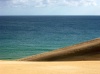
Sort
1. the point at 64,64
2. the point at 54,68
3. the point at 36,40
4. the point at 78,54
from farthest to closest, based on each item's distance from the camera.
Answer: the point at 36,40
the point at 78,54
the point at 64,64
the point at 54,68

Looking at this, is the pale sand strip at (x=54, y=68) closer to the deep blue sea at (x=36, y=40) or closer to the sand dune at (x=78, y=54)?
the sand dune at (x=78, y=54)

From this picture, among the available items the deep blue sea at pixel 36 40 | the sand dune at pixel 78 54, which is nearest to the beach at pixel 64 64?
the sand dune at pixel 78 54

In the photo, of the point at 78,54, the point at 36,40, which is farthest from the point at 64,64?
the point at 36,40

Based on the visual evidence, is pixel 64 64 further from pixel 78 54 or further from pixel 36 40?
pixel 36 40

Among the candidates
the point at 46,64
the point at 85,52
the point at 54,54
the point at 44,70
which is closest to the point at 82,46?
the point at 85,52

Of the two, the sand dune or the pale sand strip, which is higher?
the pale sand strip

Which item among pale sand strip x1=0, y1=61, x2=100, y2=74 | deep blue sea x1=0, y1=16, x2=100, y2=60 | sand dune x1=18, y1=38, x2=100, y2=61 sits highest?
pale sand strip x1=0, y1=61, x2=100, y2=74

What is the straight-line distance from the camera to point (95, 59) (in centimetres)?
1455

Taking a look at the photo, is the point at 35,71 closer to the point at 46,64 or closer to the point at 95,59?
the point at 46,64

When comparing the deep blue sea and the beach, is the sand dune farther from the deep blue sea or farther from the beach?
the deep blue sea

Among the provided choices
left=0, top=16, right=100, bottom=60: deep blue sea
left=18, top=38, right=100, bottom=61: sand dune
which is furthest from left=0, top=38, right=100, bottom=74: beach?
left=0, top=16, right=100, bottom=60: deep blue sea

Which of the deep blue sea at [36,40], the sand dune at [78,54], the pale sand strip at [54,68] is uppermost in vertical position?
the pale sand strip at [54,68]

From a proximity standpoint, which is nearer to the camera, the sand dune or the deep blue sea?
the sand dune

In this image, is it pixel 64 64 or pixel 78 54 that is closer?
pixel 64 64
